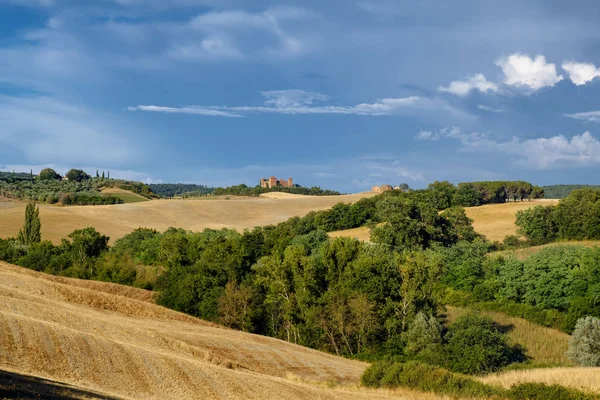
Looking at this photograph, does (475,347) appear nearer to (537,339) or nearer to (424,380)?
(537,339)

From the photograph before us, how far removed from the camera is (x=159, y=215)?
138 m

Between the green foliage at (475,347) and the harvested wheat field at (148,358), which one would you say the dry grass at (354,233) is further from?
the harvested wheat field at (148,358)

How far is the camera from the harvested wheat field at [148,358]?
2270 centimetres

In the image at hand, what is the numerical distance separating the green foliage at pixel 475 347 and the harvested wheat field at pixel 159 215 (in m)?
80.5

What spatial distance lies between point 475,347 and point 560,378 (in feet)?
42.8

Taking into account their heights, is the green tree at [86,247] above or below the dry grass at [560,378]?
above

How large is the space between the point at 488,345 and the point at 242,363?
63.5ft

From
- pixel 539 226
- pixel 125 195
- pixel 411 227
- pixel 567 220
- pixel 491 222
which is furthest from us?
pixel 125 195

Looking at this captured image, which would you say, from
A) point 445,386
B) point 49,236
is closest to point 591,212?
point 445,386

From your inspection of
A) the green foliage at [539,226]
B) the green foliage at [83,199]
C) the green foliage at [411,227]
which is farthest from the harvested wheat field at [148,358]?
the green foliage at [83,199]

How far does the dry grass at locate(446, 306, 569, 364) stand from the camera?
47.7m

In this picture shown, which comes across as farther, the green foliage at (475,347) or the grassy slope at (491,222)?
the grassy slope at (491,222)

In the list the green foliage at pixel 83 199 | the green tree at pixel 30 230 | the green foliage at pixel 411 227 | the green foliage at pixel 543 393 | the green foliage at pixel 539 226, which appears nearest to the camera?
the green foliage at pixel 543 393

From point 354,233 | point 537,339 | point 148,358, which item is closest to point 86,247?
point 354,233
